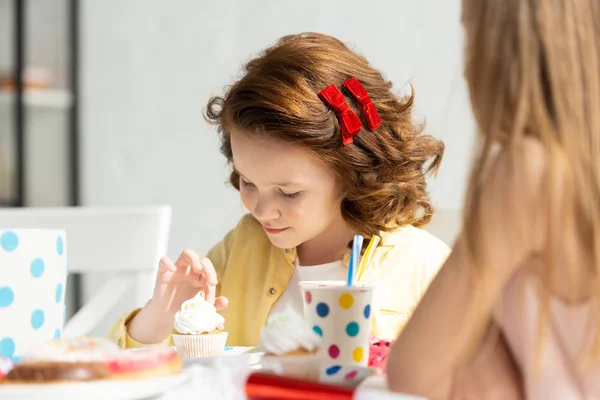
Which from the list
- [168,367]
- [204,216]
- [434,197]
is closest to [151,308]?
[168,367]

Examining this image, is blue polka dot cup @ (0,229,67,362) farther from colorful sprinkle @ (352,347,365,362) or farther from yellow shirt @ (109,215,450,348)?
yellow shirt @ (109,215,450,348)

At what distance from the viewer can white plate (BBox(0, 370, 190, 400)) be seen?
0.60 m

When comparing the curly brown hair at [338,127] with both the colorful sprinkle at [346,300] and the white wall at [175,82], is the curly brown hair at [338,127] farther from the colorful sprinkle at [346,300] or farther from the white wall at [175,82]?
the white wall at [175,82]

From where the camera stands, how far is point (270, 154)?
1.30m

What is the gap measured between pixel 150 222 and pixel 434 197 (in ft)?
4.58

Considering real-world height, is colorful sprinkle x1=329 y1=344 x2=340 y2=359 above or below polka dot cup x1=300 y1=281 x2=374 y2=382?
below

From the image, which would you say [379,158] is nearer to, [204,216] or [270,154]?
[270,154]

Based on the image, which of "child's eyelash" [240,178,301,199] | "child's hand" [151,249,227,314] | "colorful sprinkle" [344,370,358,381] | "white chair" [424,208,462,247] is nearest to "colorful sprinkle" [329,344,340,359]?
"colorful sprinkle" [344,370,358,381]

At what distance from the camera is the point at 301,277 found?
58.8 inches

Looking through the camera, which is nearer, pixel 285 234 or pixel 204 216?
pixel 285 234

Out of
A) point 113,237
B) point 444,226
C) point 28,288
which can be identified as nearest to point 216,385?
point 28,288

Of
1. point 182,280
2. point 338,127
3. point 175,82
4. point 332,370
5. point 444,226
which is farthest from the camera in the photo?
point 175,82

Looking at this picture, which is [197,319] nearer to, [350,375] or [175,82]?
Result: [350,375]

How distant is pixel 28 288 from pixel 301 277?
72 cm
